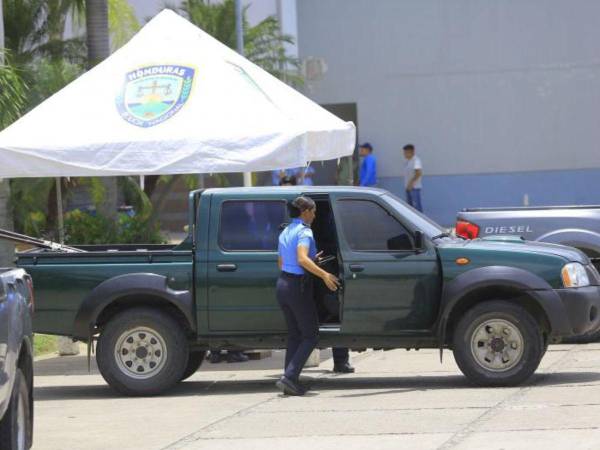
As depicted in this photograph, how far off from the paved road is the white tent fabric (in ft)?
7.25

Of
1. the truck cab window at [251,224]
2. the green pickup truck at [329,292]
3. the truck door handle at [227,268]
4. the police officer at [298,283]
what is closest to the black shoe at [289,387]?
the police officer at [298,283]

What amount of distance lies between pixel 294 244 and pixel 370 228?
836mm

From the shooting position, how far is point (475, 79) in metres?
31.7

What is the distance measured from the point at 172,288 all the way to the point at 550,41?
21791 mm

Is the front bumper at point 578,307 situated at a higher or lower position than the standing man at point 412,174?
lower

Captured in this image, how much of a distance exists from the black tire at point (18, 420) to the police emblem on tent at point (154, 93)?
573 cm

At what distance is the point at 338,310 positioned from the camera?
11586mm

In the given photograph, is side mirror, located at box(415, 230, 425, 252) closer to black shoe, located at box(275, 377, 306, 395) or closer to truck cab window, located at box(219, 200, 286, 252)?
truck cab window, located at box(219, 200, 286, 252)

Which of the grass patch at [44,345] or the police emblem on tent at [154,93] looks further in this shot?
the grass patch at [44,345]

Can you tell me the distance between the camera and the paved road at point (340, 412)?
884cm

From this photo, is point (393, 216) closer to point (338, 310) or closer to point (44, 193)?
point (338, 310)

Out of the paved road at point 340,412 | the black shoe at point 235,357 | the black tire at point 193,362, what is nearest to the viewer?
the paved road at point 340,412

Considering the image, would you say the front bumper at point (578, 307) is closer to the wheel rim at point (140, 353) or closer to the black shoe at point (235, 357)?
the wheel rim at point (140, 353)

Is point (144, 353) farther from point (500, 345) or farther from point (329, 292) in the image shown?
point (500, 345)
